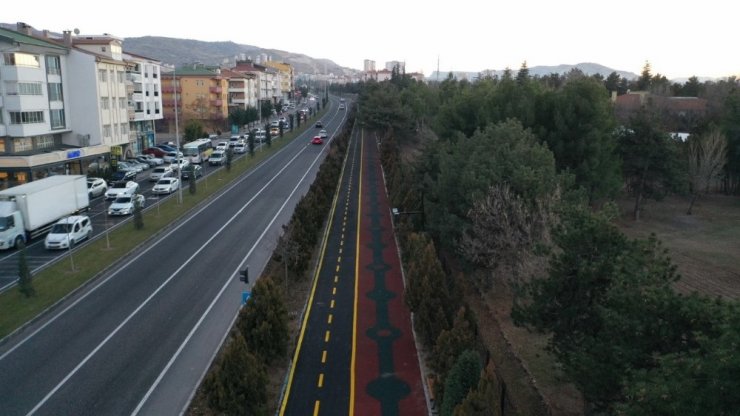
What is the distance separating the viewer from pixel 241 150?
72875mm

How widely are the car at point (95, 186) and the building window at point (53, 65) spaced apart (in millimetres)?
13145

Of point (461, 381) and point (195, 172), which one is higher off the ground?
point (195, 172)

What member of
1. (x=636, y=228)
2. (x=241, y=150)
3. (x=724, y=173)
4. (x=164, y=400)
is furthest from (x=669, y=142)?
(x=241, y=150)

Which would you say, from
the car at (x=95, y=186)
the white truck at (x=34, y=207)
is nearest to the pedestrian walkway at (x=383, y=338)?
the white truck at (x=34, y=207)

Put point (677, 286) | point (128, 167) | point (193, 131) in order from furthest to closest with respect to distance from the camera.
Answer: point (193, 131) < point (128, 167) < point (677, 286)

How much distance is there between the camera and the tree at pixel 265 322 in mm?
18484

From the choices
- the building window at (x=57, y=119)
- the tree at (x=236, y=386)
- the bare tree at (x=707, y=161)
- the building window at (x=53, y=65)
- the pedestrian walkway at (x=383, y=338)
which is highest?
the building window at (x=53, y=65)

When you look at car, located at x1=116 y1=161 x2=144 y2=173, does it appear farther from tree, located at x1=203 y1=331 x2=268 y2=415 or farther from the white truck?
tree, located at x1=203 y1=331 x2=268 y2=415

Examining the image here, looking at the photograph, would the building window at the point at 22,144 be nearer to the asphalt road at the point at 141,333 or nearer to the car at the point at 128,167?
the car at the point at 128,167

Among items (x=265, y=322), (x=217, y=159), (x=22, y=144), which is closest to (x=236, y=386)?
(x=265, y=322)

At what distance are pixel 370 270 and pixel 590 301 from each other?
52.4 ft

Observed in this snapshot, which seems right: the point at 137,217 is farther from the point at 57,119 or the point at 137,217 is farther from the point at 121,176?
the point at 57,119

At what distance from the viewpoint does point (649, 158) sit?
46.5 metres

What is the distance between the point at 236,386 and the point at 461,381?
19.9 feet
